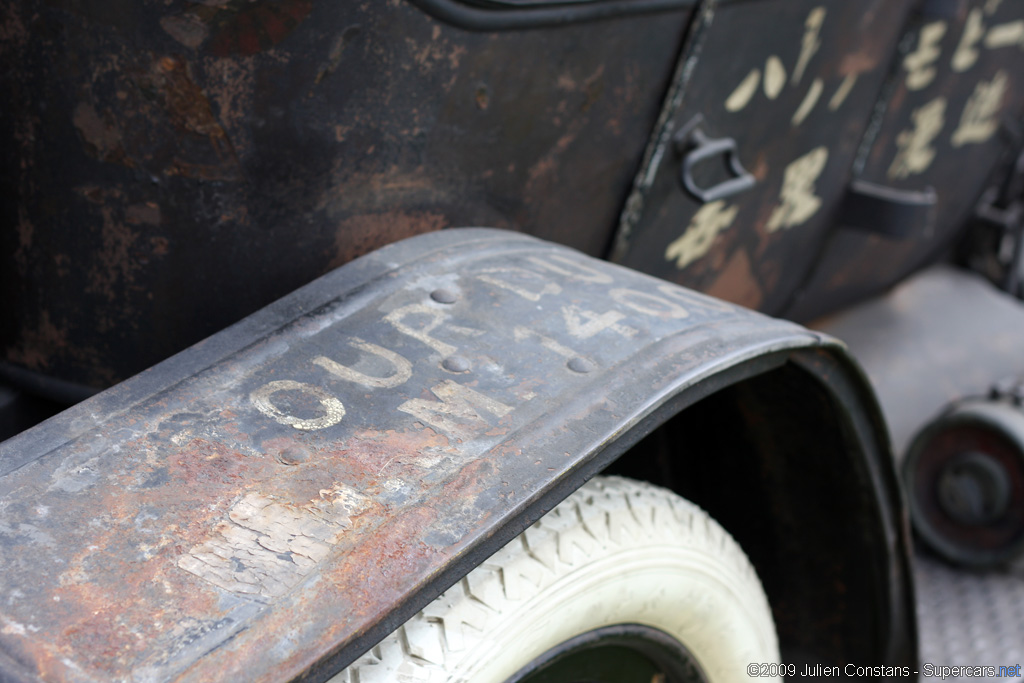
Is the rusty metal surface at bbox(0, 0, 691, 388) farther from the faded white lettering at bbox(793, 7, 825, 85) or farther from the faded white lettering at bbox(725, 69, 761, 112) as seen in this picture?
the faded white lettering at bbox(793, 7, 825, 85)

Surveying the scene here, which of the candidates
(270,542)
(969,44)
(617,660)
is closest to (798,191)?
(969,44)

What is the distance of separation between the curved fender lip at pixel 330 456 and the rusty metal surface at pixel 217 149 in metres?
0.09

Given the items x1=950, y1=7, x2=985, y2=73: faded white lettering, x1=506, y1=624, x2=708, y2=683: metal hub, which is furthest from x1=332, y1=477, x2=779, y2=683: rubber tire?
x1=950, y1=7, x2=985, y2=73: faded white lettering

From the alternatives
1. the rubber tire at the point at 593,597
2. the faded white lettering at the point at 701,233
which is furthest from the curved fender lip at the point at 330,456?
the faded white lettering at the point at 701,233

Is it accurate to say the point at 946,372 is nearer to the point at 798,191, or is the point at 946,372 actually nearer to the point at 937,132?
the point at 937,132

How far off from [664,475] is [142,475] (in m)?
0.92

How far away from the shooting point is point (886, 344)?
2.20 m

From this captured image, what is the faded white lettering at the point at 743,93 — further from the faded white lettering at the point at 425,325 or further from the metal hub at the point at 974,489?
the metal hub at the point at 974,489

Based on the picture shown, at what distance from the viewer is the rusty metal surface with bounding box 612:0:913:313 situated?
130 centimetres

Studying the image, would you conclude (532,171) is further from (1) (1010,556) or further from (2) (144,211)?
(1) (1010,556)

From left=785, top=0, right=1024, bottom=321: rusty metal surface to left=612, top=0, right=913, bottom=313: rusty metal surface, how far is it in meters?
0.09

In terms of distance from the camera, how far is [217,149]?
820 mm

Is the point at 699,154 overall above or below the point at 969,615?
above

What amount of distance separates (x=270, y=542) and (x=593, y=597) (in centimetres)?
34
